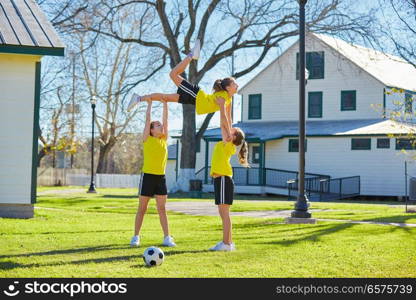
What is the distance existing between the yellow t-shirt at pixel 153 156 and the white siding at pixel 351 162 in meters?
24.3

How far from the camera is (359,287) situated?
21.2ft

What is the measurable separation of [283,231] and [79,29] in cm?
2000

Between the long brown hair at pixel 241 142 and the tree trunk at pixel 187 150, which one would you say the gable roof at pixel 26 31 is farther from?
the tree trunk at pixel 187 150

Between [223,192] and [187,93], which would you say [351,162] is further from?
[223,192]

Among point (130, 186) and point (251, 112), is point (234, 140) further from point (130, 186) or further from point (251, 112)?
point (130, 186)

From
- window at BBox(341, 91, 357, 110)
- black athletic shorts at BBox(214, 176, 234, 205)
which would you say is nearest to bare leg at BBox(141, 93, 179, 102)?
black athletic shorts at BBox(214, 176, 234, 205)

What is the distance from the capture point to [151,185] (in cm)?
941

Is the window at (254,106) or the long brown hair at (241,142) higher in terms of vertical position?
the window at (254,106)

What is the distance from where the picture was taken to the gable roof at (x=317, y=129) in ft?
110

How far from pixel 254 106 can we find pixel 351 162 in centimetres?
841

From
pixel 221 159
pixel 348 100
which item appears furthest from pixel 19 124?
pixel 348 100

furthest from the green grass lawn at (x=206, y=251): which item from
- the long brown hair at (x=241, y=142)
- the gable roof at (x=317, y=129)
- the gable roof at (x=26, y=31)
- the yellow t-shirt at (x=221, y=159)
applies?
the gable roof at (x=317, y=129)

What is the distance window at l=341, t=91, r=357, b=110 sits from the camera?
120 ft

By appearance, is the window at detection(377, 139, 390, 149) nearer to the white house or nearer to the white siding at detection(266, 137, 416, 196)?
the white house
